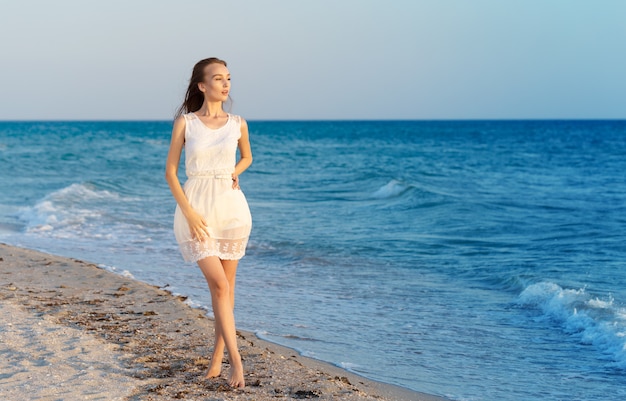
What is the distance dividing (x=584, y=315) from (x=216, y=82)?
5021 millimetres

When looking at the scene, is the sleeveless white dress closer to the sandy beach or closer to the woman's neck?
the woman's neck

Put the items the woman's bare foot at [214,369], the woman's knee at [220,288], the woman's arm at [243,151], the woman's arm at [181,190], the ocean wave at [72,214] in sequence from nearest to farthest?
the woman's arm at [181,190], the woman's knee at [220,288], the woman's arm at [243,151], the woman's bare foot at [214,369], the ocean wave at [72,214]

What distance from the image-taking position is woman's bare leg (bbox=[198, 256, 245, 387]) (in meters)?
4.80

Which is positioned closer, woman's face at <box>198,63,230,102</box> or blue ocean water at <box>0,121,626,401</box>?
woman's face at <box>198,63,230,102</box>

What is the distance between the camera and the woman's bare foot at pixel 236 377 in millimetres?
5008

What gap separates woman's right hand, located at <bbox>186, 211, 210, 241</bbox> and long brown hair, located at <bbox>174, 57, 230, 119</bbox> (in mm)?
706

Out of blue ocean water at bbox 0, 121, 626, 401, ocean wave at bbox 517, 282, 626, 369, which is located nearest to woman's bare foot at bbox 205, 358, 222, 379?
blue ocean water at bbox 0, 121, 626, 401

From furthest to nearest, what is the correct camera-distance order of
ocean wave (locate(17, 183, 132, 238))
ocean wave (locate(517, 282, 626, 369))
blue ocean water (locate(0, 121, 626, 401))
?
ocean wave (locate(17, 183, 132, 238)) → ocean wave (locate(517, 282, 626, 369)) → blue ocean water (locate(0, 121, 626, 401))

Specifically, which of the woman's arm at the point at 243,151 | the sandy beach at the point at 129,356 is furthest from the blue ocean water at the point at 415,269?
the woman's arm at the point at 243,151

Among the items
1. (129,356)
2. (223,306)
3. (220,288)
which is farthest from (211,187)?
(129,356)

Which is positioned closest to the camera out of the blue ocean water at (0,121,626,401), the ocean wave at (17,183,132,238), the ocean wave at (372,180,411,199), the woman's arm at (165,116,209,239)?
the woman's arm at (165,116,209,239)

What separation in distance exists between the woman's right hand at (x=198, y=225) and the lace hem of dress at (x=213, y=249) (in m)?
0.04

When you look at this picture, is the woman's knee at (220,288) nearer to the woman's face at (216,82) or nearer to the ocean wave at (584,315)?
the woman's face at (216,82)

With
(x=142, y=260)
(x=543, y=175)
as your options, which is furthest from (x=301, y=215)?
(x=543, y=175)
